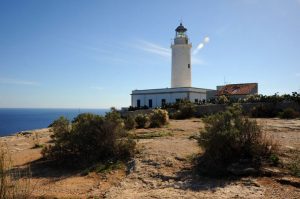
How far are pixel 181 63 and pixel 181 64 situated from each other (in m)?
0.14

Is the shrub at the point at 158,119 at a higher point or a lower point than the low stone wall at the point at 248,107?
lower

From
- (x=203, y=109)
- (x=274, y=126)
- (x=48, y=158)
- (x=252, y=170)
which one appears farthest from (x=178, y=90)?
(x=252, y=170)

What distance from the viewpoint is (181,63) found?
1548 inches

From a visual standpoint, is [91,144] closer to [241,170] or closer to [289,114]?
[241,170]

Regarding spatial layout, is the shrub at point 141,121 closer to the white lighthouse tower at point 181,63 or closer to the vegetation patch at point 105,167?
the vegetation patch at point 105,167

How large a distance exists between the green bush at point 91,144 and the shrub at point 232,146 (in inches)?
111

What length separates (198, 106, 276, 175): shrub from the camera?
8.51m

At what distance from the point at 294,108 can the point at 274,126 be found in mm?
6409

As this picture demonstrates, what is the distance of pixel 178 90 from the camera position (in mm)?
35656

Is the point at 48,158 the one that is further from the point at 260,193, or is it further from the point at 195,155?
→ the point at 260,193

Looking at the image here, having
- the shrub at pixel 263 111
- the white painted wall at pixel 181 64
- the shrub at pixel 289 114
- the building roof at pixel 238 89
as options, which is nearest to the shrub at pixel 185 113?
the shrub at pixel 263 111

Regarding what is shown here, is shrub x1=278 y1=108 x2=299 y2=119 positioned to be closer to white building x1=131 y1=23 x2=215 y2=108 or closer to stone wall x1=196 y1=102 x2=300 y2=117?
stone wall x1=196 y1=102 x2=300 y2=117

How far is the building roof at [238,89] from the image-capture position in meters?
32.0

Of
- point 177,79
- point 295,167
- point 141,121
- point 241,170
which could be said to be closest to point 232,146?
point 241,170
